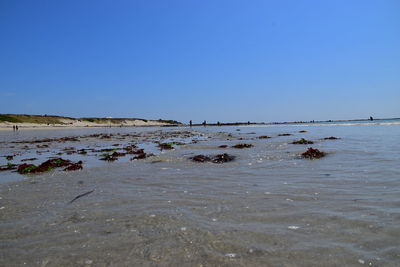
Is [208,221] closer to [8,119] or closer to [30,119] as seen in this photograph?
[8,119]

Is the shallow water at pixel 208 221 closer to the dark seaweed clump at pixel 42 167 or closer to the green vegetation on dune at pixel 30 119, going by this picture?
the dark seaweed clump at pixel 42 167

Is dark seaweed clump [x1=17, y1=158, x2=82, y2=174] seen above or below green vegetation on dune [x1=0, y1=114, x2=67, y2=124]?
below

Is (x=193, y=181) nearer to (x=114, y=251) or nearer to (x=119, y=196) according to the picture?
Answer: (x=119, y=196)

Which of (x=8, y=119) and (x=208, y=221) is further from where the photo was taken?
(x=8, y=119)

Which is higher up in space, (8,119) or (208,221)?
(8,119)

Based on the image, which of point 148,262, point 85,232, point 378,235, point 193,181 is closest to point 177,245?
point 148,262

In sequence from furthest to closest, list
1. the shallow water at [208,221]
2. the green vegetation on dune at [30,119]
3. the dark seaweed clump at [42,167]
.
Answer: the green vegetation on dune at [30,119], the dark seaweed clump at [42,167], the shallow water at [208,221]

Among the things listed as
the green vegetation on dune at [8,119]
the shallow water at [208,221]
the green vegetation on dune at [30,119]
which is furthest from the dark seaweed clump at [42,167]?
the green vegetation on dune at [30,119]

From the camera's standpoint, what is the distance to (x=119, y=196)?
23.5 ft

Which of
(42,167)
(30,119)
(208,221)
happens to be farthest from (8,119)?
(208,221)

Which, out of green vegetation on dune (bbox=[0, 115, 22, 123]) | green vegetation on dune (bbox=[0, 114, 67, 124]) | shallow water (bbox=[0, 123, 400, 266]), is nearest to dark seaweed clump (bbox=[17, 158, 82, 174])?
shallow water (bbox=[0, 123, 400, 266])

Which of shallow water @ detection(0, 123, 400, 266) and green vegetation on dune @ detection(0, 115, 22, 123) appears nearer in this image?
shallow water @ detection(0, 123, 400, 266)

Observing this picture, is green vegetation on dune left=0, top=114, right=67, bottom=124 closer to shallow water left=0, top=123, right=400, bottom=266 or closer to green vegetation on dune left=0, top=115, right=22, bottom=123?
green vegetation on dune left=0, top=115, right=22, bottom=123

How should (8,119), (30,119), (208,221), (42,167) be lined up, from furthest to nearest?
(30,119)
(8,119)
(42,167)
(208,221)
